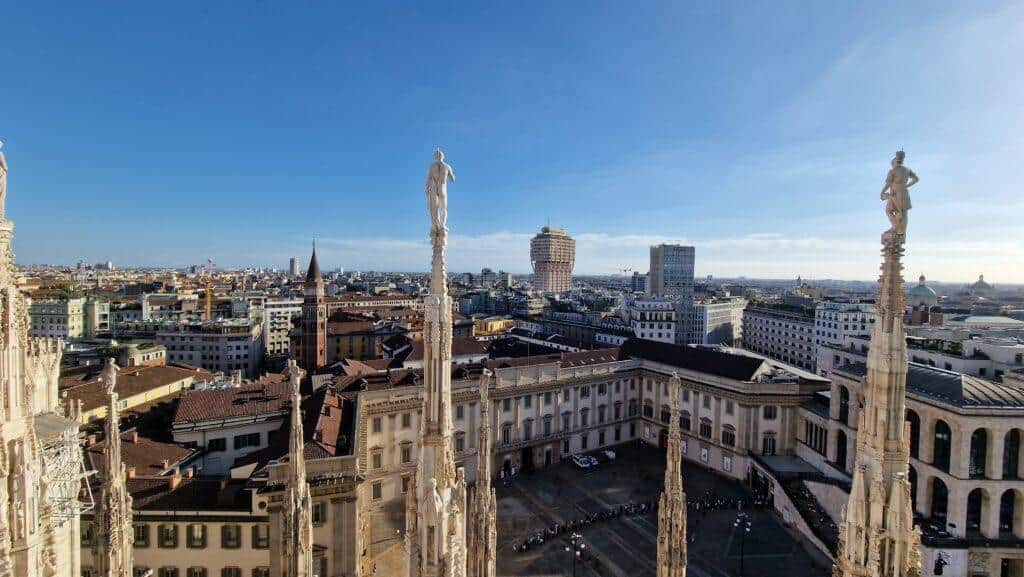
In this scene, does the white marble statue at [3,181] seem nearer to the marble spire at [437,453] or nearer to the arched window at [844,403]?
the marble spire at [437,453]

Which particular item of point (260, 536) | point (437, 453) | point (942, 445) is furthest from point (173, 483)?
point (942, 445)

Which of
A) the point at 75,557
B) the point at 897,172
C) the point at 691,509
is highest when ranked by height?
the point at 897,172

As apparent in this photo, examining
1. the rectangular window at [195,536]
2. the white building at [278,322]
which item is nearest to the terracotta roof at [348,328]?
the white building at [278,322]

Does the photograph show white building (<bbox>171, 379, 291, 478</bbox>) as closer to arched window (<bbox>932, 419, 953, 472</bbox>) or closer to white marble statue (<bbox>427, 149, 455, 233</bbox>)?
white marble statue (<bbox>427, 149, 455, 233</bbox>)

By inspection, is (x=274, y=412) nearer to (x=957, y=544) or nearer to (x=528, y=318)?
(x=957, y=544)

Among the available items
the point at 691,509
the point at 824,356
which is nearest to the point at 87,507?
the point at 691,509

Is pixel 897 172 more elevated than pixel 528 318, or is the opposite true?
pixel 897 172
